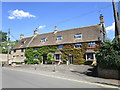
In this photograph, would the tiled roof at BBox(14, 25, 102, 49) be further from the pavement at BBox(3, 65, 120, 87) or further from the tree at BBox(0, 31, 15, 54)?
the tree at BBox(0, 31, 15, 54)

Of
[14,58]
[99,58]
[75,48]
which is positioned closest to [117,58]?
[99,58]

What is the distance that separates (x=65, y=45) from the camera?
32469 mm

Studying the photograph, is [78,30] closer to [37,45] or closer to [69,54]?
[69,54]

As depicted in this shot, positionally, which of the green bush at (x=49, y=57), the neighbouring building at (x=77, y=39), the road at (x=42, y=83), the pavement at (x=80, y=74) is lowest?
the pavement at (x=80, y=74)

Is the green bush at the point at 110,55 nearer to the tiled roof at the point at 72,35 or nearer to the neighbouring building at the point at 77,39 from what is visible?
the neighbouring building at the point at 77,39

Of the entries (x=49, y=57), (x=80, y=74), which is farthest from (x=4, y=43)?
(x=80, y=74)

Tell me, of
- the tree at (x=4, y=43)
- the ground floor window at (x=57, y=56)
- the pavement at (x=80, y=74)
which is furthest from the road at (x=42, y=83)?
the tree at (x=4, y=43)

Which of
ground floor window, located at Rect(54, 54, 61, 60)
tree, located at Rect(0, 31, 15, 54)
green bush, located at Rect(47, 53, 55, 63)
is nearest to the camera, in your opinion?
ground floor window, located at Rect(54, 54, 61, 60)

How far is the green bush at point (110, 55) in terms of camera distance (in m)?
13.1

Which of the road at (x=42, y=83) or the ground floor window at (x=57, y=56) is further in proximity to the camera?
the ground floor window at (x=57, y=56)

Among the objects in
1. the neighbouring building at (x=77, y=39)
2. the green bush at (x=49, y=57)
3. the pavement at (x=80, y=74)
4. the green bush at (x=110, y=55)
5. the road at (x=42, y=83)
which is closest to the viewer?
the road at (x=42, y=83)

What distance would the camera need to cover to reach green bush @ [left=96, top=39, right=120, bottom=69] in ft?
43.0

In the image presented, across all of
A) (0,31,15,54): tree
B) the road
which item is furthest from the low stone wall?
(0,31,15,54): tree

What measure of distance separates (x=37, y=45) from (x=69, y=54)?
39.0 ft
